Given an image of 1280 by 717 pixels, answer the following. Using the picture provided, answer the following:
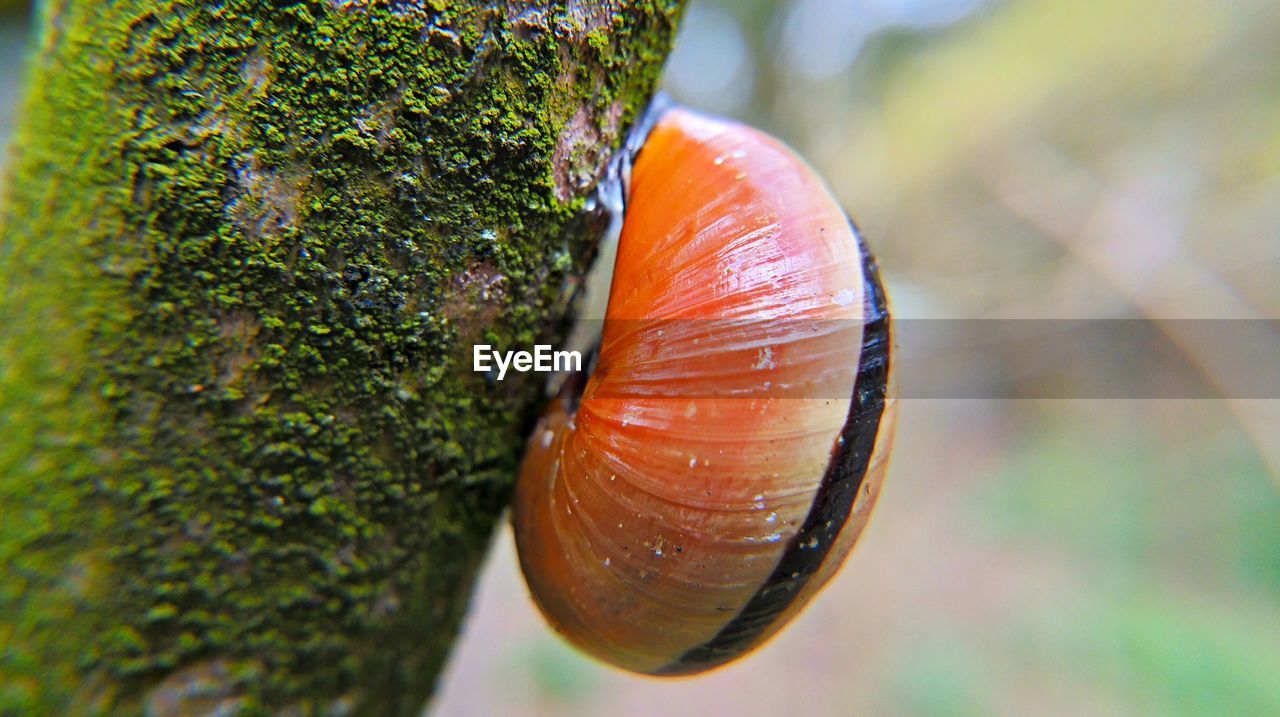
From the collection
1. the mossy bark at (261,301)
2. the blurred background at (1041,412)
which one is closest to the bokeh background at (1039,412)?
the blurred background at (1041,412)

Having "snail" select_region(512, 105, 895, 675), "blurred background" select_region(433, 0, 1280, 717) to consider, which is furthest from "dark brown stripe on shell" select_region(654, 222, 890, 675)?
"blurred background" select_region(433, 0, 1280, 717)

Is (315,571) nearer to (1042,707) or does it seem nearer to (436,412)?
(436,412)

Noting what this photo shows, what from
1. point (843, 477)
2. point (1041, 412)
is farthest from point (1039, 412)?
point (843, 477)

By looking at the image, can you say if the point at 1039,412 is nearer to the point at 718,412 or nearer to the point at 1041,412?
the point at 1041,412

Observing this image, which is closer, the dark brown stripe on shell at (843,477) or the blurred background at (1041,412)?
the dark brown stripe on shell at (843,477)

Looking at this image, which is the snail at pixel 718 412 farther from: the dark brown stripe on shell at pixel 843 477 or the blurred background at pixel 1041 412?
the blurred background at pixel 1041 412
